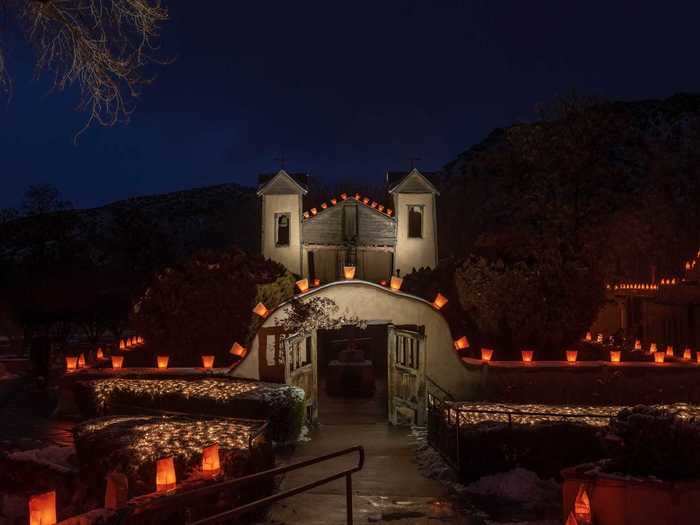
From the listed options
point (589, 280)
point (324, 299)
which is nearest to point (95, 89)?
point (324, 299)

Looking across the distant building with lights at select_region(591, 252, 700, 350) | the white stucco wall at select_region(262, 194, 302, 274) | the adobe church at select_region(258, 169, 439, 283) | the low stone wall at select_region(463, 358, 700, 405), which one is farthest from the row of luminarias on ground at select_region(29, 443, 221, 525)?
the adobe church at select_region(258, 169, 439, 283)

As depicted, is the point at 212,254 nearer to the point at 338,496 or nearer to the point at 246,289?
the point at 246,289

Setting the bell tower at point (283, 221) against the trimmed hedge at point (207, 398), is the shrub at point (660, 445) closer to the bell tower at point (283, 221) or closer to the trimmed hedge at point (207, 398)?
the trimmed hedge at point (207, 398)

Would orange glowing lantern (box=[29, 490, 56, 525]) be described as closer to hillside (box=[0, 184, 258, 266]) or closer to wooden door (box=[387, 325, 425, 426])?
wooden door (box=[387, 325, 425, 426])

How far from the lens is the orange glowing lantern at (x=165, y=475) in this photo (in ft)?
26.6

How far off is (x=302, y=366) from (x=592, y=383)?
6.26m

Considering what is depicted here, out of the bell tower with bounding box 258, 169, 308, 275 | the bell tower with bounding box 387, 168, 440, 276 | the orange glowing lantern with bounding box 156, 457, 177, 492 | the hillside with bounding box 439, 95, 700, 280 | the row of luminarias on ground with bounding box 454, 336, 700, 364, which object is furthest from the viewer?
the bell tower with bounding box 387, 168, 440, 276

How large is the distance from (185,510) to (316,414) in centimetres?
780

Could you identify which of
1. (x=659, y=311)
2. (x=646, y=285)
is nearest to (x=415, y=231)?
(x=646, y=285)

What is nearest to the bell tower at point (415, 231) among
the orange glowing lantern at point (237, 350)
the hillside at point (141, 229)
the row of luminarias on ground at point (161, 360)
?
the row of luminarias on ground at point (161, 360)

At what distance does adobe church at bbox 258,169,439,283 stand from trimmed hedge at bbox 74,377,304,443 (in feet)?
39.7

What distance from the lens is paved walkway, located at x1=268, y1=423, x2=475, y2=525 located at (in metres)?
9.34

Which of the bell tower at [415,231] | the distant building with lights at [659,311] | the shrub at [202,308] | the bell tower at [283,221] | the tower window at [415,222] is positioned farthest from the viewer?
the tower window at [415,222]

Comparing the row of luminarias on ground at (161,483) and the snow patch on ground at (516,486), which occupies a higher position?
the row of luminarias on ground at (161,483)
